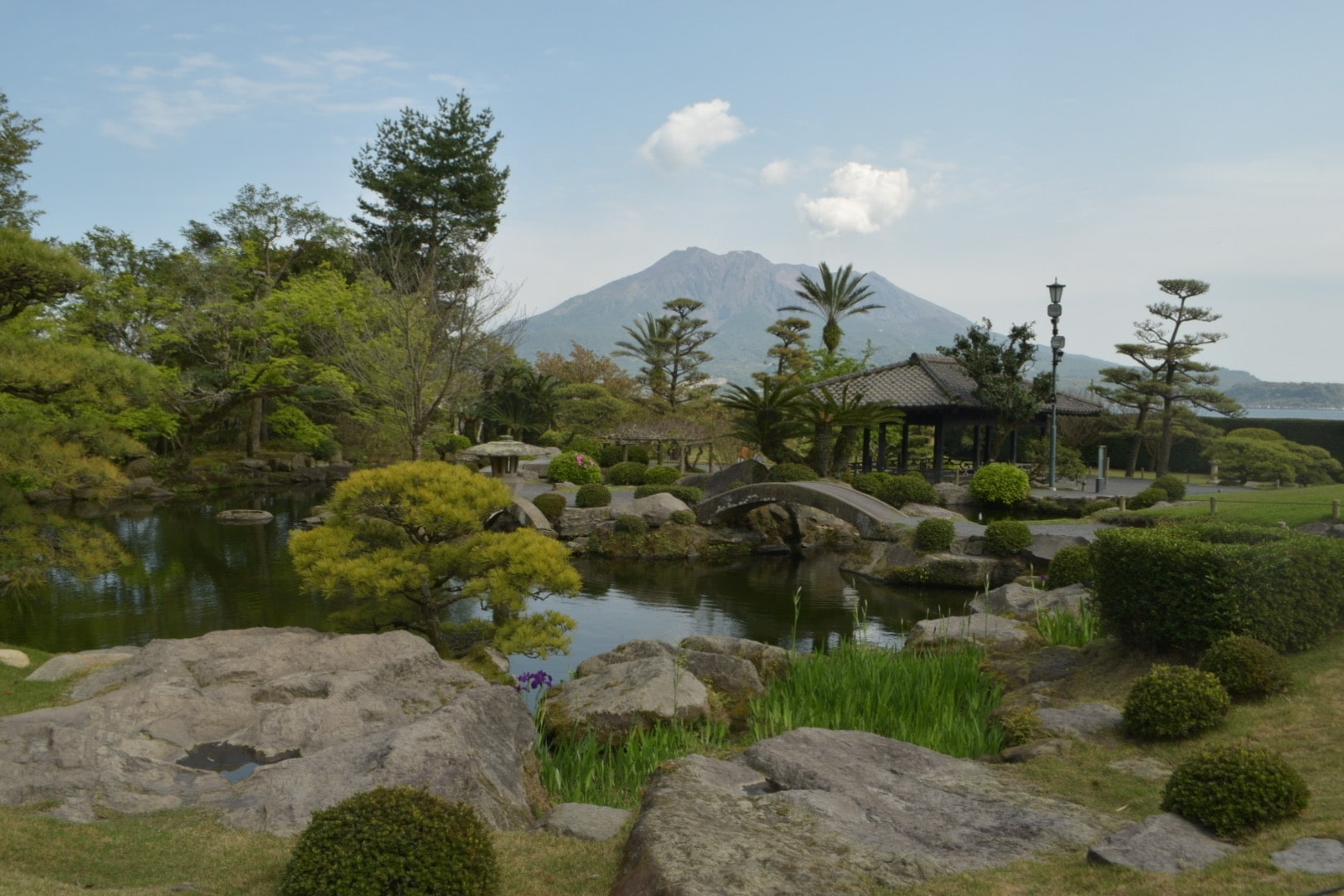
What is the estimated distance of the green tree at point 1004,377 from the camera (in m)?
28.7

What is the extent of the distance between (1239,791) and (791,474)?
20083 millimetres

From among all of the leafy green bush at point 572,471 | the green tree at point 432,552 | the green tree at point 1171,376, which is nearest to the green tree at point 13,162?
the green tree at point 432,552

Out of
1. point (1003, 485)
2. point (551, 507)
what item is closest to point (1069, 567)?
point (1003, 485)

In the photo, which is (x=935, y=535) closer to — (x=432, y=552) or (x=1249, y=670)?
(x=432, y=552)

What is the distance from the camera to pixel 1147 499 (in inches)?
885

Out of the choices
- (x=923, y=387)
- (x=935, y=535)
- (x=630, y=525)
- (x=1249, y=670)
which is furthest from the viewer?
(x=923, y=387)

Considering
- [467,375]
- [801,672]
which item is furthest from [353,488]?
[467,375]

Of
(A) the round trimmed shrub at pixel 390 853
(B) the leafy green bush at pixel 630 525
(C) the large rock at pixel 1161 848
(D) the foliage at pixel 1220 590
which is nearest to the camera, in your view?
(A) the round trimmed shrub at pixel 390 853

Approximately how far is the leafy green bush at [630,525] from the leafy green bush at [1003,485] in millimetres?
9315

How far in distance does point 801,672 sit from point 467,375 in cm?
1733

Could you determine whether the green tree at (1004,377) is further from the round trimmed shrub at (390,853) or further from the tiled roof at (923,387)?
the round trimmed shrub at (390,853)

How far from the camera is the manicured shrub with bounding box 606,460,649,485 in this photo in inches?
1169

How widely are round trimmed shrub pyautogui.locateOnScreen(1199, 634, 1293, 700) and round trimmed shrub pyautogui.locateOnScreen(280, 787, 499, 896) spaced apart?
19.3 feet

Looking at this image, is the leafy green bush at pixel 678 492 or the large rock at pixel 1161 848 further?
the leafy green bush at pixel 678 492
